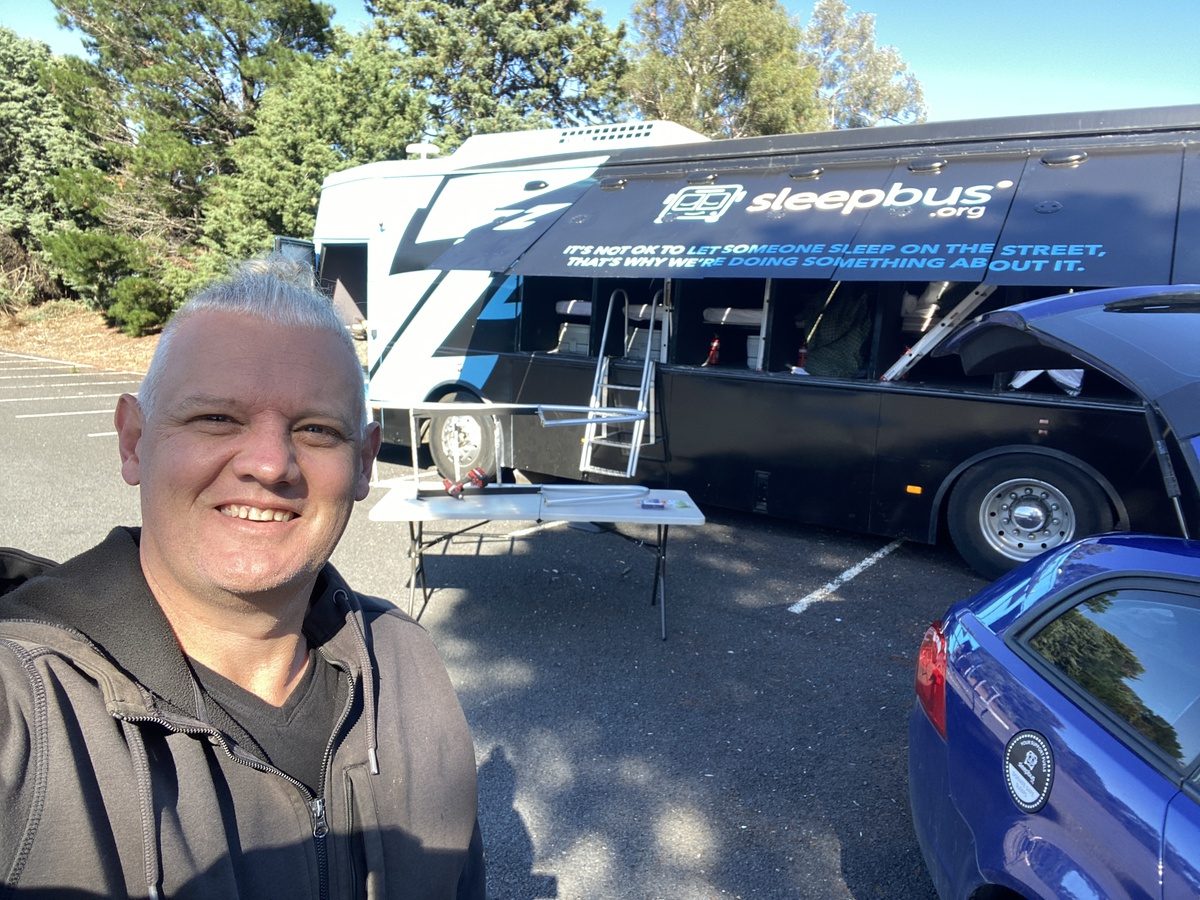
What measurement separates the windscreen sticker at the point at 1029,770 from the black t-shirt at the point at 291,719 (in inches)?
62.6

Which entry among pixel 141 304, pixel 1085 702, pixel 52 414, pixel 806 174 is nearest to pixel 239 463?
pixel 1085 702

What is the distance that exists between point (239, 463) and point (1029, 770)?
1.89 meters

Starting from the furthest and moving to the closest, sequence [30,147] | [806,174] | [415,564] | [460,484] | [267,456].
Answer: [30,147] → [806,174] → [460,484] → [415,564] → [267,456]

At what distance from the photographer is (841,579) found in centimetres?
619

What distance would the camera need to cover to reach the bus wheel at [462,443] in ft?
29.6

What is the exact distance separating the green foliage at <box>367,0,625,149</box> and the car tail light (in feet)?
83.6

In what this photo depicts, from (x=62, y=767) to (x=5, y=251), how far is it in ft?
108

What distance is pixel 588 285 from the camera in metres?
8.81

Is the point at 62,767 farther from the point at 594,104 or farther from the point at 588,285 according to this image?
the point at 594,104

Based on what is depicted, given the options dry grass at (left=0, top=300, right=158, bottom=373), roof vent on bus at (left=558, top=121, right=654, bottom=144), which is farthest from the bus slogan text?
dry grass at (left=0, top=300, right=158, bottom=373)

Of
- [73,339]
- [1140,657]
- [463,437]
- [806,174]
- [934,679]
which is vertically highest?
[806,174]

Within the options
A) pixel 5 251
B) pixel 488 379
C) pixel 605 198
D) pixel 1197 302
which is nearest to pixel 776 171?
pixel 605 198

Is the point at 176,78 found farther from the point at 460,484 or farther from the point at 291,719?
the point at 291,719

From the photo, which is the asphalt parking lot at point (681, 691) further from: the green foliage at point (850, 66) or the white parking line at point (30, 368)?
the green foliage at point (850, 66)
